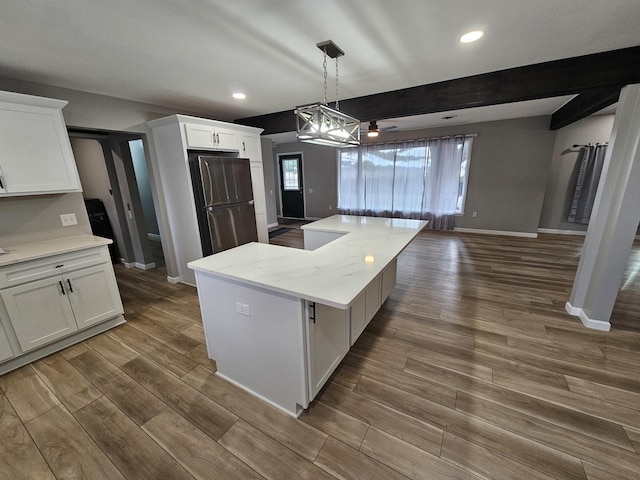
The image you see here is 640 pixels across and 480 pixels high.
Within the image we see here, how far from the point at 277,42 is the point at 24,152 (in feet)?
7.37

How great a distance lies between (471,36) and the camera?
5.74ft

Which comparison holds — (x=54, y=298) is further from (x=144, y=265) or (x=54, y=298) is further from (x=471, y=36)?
(x=471, y=36)

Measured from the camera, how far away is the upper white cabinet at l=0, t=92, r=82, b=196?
196 centimetres

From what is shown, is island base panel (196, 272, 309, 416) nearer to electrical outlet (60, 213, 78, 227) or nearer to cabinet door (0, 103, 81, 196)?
cabinet door (0, 103, 81, 196)

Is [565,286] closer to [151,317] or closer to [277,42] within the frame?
[277,42]

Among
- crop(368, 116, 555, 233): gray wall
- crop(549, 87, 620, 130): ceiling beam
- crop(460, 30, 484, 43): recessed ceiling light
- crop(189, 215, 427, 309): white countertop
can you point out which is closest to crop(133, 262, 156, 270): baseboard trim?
crop(189, 215, 427, 309): white countertop

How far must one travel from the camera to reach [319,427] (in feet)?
4.93

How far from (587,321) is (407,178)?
172 inches

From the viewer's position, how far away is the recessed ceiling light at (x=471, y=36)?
1.71 meters

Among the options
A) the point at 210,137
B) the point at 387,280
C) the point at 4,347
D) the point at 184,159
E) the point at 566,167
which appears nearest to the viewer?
the point at 4,347

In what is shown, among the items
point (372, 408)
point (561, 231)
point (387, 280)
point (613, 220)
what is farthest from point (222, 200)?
point (561, 231)

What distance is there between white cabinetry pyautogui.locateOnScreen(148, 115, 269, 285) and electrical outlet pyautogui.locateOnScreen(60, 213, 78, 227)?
907 millimetres

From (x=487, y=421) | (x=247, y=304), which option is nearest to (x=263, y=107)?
(x=247, y=304)

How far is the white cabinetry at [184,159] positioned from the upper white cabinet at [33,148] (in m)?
0.90
